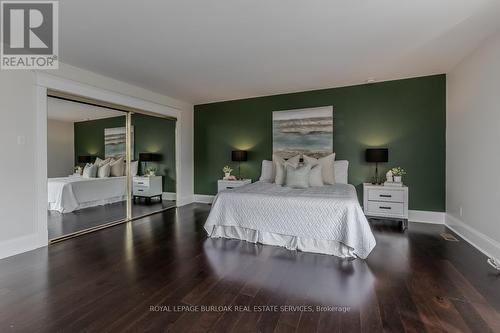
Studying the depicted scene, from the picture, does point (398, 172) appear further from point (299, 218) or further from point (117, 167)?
point (117, 167)

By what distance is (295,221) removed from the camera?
3031 millimetres

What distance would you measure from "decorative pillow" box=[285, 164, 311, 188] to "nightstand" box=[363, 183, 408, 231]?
1040mm

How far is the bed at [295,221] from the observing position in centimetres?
277

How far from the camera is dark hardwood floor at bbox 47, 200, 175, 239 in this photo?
354 centimetres

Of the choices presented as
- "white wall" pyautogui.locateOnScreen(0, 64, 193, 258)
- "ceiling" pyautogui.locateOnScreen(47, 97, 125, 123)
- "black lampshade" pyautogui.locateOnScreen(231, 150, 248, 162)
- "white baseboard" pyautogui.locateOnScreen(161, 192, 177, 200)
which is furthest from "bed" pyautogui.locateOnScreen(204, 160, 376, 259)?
"ceiling" pyautogui.locateOnScreen(47, 97, 125, 123)

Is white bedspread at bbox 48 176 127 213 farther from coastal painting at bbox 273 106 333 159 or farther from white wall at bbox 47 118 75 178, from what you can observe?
coastal painting at bbox 273 106 333 159

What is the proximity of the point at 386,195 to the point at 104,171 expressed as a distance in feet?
15.7

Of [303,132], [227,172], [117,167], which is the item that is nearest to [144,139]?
[117,167]

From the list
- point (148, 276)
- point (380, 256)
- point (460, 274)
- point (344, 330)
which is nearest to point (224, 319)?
point (344, 330)

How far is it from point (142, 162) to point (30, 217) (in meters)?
2.02

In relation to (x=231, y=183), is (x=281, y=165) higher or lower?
higher

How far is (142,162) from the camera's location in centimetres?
489

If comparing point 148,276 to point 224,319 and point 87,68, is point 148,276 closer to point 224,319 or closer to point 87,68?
point 224,319

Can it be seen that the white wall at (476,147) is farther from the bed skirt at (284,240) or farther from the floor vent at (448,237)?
the bed skirt at (284,240)
